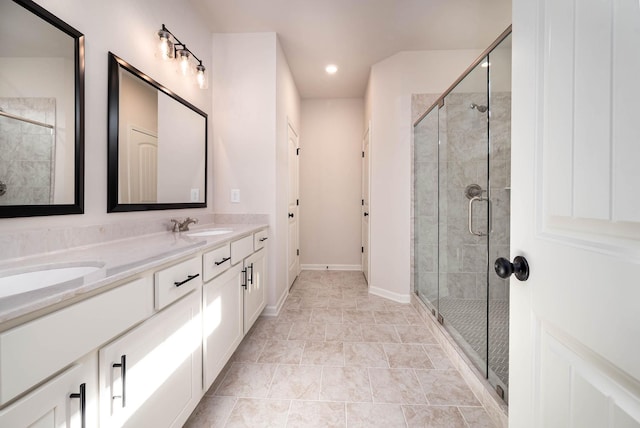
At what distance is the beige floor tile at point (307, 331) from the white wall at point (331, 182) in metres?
2.05

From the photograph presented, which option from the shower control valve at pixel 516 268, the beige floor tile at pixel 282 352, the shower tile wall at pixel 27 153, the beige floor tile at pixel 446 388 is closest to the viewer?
the shower control valve at pixel 516 268

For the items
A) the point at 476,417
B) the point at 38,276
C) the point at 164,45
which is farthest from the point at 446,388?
the point at 164,45

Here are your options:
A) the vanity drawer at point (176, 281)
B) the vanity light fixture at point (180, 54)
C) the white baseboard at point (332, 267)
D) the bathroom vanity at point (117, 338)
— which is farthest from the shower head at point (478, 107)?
the white baseboard at point (332, 267)

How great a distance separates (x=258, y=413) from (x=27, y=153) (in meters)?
1.54

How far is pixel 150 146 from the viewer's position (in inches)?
71.6

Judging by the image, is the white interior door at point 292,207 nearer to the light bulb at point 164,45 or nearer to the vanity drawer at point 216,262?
the light bulb at point 164,45

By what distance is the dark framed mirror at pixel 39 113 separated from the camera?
1.00 meters

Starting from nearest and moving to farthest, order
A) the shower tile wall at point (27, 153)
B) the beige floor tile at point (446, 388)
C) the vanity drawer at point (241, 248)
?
1. the shower tile wall at point (27, 153)
2. the beige floor tile at point (446, 388)
3. the vanity drawer at point (241, 248)

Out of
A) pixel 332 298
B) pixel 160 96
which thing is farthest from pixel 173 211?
pixel 332 298

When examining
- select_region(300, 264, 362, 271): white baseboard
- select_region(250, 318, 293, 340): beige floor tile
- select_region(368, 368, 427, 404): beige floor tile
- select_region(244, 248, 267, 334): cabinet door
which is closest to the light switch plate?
select_region(244, 248, 267, 334): cabinet door

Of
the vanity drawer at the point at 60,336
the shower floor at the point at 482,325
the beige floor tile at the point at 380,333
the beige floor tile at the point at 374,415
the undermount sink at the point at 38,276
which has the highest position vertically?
the undermount sink at the point at 38,276

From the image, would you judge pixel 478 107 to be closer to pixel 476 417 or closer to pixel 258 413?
pixel 476 417

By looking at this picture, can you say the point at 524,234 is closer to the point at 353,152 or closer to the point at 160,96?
the point at 160,96

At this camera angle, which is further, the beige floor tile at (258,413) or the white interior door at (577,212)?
the beige floor tile at (258,413)
